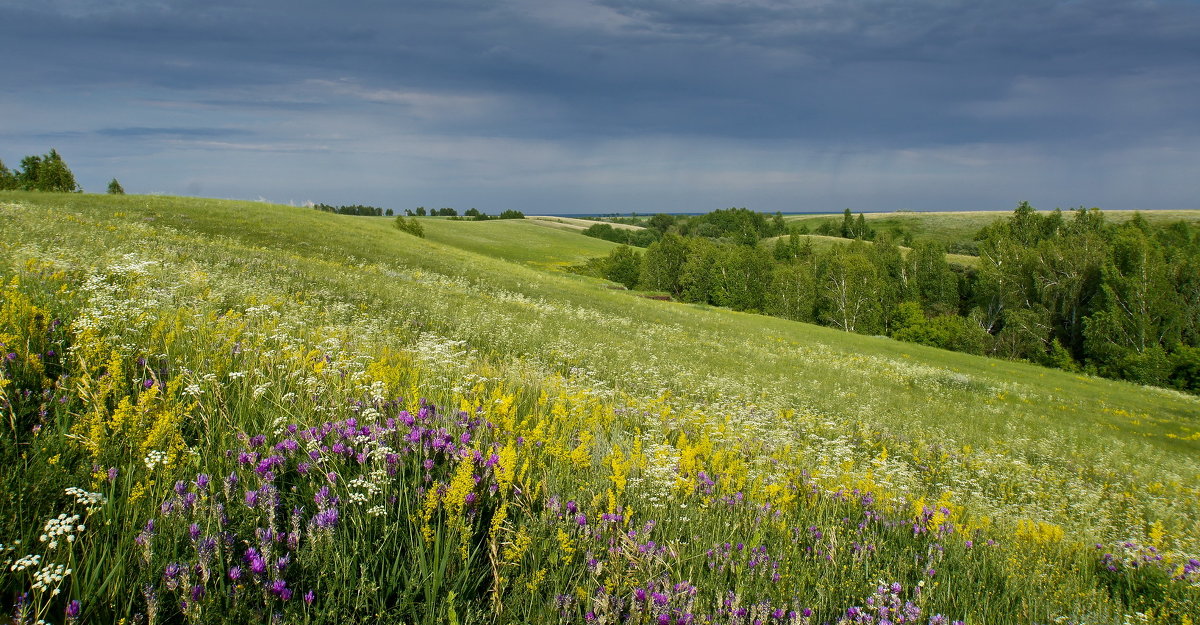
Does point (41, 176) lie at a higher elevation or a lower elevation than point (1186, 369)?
higher

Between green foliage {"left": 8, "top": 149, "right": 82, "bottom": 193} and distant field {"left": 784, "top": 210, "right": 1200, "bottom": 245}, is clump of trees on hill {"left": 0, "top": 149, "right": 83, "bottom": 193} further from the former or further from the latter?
distant field {"left": 784, "top": 210, "right": 1200, "bottom": 245}

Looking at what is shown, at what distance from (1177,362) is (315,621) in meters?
82.5

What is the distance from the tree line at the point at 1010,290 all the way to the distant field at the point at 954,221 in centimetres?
4662

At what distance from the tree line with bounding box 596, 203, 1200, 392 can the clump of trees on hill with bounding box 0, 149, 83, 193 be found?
82.1 metres

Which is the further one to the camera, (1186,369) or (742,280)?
(742,280)

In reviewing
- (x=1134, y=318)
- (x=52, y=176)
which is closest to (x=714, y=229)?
(x=1134, y=318)

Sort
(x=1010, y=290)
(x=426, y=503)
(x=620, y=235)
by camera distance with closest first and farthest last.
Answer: (x=426, y=503) < (x=1010, y=290) < (x=620, y=235)

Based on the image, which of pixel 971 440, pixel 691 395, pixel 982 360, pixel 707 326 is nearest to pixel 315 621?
pixel 691 395

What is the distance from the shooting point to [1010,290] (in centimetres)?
7388

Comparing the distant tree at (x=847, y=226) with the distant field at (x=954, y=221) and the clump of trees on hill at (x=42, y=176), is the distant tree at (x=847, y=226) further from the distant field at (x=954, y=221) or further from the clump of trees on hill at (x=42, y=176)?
the clump of trees on hill at (x=42, y=176)

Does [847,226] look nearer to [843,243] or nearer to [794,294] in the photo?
[843,243]

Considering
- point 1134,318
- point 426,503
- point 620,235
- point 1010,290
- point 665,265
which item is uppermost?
point 620,235

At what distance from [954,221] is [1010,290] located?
11401cm

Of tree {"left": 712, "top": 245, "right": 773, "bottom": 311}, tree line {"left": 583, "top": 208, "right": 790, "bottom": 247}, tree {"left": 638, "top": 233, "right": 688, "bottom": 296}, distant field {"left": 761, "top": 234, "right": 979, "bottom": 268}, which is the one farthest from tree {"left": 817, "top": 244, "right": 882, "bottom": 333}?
tree line {"left": 583, "top": 208, "right": 790, "bottom": 247}
